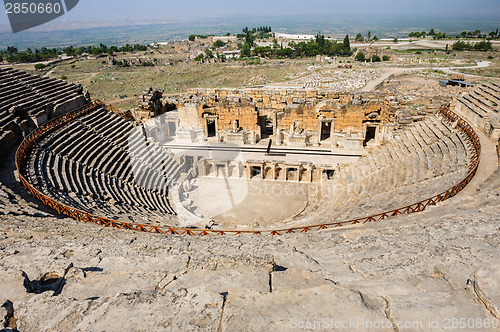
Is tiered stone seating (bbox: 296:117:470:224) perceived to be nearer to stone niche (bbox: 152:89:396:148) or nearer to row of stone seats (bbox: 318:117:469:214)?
row of stone seats (bbox: 318:117:469:214)

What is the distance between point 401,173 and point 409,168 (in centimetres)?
51

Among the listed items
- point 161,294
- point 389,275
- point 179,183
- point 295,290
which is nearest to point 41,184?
point 179,183

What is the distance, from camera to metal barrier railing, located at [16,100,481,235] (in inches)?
425

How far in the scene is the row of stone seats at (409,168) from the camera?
13484 millimetres

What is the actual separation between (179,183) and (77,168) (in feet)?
22.1

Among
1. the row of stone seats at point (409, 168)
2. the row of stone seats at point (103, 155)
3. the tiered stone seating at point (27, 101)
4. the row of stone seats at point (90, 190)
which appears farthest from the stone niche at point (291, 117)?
the tiered stone seating at point (27, 101)

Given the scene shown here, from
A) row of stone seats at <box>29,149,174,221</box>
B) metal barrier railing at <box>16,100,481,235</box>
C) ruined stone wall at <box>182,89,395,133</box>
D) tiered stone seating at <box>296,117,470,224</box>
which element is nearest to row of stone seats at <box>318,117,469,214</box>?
tiered stone seating at <box>296,117,470,224</box>

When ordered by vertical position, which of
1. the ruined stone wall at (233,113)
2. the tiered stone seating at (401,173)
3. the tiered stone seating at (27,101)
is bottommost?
the tiered stone seating at (401,173)

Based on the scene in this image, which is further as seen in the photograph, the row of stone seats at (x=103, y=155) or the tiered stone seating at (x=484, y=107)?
the row of stone seats at (x=103, y=155)

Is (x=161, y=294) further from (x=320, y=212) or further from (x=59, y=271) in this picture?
(x=320, y=212)

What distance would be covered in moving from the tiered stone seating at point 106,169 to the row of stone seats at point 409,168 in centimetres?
1114

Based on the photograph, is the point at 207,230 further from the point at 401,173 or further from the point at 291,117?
the point at 291,117

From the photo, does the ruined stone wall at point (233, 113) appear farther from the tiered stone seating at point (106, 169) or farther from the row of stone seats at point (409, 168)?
the row of stone seats at point (409, 168)

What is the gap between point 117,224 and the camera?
1144 centimetres
